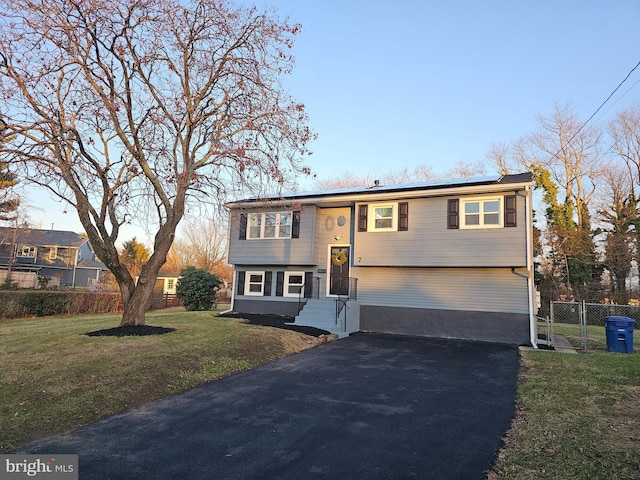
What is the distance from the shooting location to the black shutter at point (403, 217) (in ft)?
45.6

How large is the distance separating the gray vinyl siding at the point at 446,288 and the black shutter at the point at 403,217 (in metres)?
1.56

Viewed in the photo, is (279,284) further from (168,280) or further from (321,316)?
(168,280)

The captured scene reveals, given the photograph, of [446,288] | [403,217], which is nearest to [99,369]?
[403,217]

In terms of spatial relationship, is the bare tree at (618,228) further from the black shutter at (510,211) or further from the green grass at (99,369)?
the green grass at (99,369)

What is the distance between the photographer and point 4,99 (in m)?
8.38

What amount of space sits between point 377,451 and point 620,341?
10.2 metres

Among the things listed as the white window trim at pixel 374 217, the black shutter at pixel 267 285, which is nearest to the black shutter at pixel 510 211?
the white window trim at pixel 374 217

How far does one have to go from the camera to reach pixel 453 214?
13156 mm

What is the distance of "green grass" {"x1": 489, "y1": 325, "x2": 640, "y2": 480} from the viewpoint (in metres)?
3.52

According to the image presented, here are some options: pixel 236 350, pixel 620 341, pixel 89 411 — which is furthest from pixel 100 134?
pixel 620 341

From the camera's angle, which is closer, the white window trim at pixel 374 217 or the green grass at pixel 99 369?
the green grass at pixel 99 369

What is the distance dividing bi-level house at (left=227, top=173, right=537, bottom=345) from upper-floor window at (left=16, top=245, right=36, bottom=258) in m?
30.5

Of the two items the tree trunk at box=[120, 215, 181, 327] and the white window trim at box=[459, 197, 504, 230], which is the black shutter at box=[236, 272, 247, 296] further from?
the white window trim at box=[459, 197, 504, 230]

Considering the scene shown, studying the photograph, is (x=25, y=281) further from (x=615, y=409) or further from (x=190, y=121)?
(x=615, y=409)
